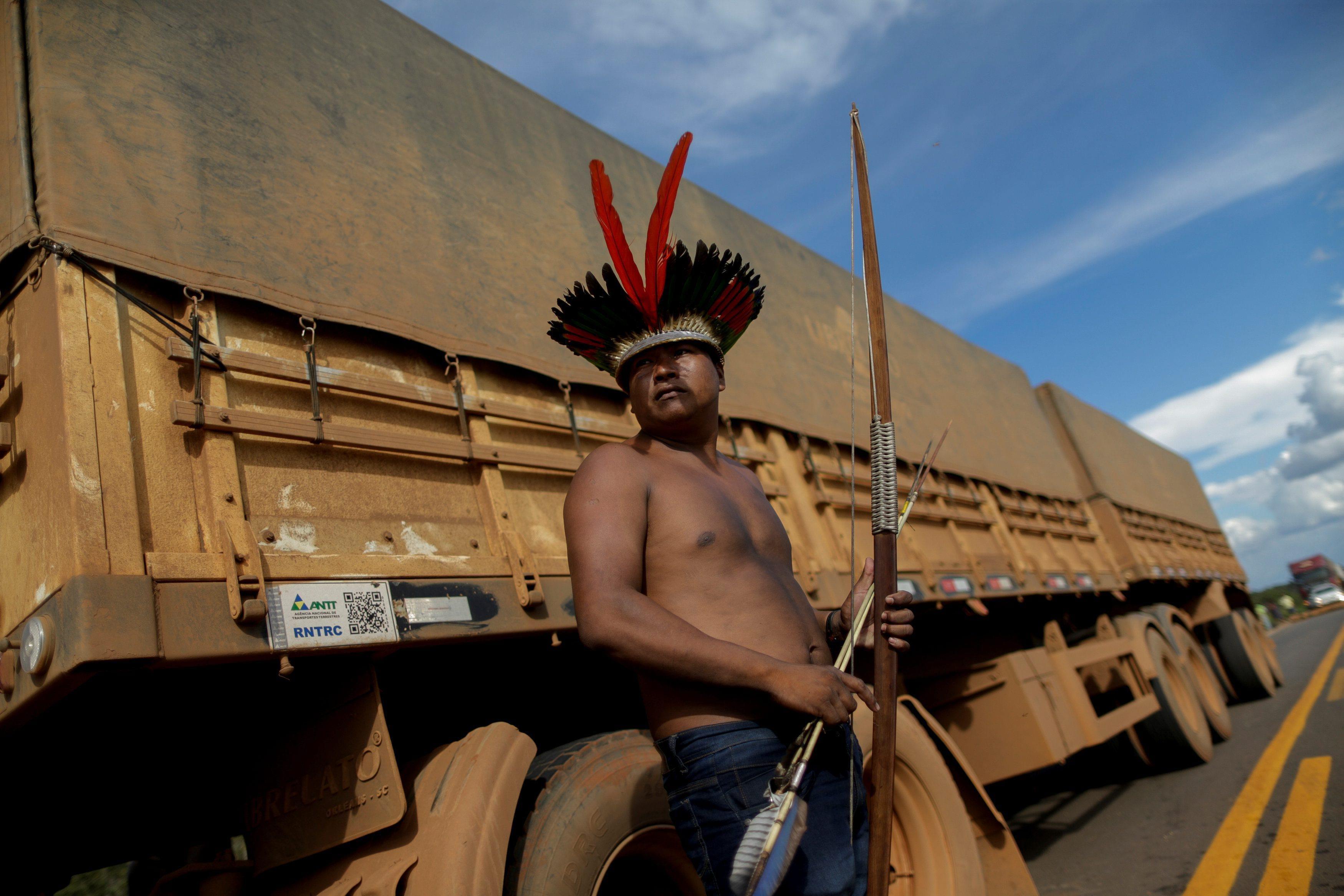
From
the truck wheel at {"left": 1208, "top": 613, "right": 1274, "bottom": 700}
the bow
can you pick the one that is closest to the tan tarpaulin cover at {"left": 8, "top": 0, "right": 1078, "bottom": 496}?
the bow

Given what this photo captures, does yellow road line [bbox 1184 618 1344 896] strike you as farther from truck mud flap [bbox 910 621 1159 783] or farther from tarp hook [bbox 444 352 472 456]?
tarp hook [bbox 444 352 472 456]

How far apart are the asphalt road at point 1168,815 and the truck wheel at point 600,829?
268cm

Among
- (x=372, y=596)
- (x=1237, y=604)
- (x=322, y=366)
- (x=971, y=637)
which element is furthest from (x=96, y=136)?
(x=1237, y=604)

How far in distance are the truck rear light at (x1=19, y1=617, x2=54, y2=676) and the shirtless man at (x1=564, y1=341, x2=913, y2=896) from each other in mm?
915

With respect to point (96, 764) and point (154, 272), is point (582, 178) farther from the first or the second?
point (96, 764)

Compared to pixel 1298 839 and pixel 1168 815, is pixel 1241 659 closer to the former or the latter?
pixel 1168 815

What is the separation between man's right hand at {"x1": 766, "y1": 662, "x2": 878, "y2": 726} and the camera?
4.82ft

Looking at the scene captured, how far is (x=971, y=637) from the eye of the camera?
491 centimetres

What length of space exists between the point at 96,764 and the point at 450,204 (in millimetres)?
1909

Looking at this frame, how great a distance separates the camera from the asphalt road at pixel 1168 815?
395 cm

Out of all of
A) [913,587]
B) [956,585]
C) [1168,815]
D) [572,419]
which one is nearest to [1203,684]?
[1168,815]

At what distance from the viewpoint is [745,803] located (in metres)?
1.54

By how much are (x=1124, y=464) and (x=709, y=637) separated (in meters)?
9.72

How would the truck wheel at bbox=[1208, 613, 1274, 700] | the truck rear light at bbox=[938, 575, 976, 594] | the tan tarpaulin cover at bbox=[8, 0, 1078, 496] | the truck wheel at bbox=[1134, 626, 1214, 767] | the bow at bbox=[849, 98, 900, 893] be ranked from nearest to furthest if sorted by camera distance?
the bow at bbox=[849, 98, 900, 893] < the tan tarpaulin cover at bbox=[8, 0, 1078, 496] < the truck rear light at bbox=[938, 575, 976, 594] < the truck wheel at bbox=[1134, 626, 1214, 767] < the truck wheel at bbox=[1208, 613, 1274, 700]
